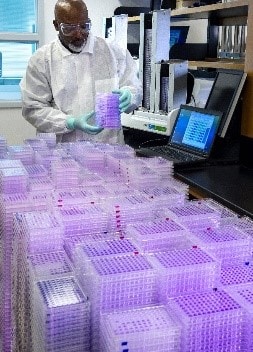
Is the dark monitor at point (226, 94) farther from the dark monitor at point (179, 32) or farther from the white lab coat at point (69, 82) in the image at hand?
the dark monitor at point (179, 32)

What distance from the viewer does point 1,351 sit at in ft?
4.28

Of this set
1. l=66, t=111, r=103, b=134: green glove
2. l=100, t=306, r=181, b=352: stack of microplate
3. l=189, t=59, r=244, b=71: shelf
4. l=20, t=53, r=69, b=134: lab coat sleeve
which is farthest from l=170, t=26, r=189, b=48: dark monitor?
l=100, t=306, r=181, b=352: stack of microplate

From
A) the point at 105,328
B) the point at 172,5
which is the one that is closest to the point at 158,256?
the point at 105,328

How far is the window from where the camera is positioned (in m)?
4.38

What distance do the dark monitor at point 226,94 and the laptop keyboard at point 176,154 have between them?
0.56 ft

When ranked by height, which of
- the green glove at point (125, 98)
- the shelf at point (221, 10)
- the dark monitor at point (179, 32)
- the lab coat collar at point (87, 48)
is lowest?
the green glove at point (125, 98)

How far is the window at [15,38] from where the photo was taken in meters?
4.38

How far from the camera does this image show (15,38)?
440cm

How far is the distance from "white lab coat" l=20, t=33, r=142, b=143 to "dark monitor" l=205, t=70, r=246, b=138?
59 centimetres

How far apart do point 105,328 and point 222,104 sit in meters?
1.78

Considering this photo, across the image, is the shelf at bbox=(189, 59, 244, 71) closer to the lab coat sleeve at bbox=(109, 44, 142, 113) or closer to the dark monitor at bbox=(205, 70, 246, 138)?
the dark monitor at bbox=(205, 70, 246, 138)

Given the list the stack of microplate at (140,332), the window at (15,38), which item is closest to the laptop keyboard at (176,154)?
the stack of microplate at (140,332)

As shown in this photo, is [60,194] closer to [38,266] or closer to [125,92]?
[38,266]

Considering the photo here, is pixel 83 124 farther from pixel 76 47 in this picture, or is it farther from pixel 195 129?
pixel 195 129
